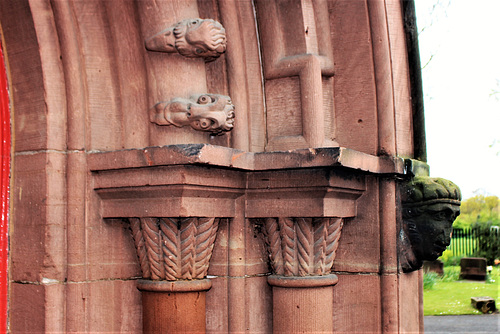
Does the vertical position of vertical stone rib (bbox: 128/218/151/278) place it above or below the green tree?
above

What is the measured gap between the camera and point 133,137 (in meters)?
2.12

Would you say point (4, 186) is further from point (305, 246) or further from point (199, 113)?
point (305, 246)

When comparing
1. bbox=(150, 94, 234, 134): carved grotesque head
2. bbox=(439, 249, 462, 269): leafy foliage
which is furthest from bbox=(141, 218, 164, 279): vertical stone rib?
bbox=(439, 249, 462, 269): leafy foliage

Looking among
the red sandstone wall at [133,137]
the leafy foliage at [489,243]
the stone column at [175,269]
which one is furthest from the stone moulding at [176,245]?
the leafy foliage at [489,243]

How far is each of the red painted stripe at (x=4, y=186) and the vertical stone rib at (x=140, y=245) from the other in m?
0.43

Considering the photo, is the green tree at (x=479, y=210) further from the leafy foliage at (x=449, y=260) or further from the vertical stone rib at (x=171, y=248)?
the vertical stone rib at (x=171, y=248)

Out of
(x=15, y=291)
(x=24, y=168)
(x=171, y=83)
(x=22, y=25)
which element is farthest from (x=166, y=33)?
(x=15, y=291)

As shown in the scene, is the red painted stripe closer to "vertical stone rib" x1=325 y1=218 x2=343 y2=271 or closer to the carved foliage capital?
the carved foliage capital

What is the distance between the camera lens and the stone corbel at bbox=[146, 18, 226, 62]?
2047 mm

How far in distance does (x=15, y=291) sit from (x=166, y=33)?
40.7 inches

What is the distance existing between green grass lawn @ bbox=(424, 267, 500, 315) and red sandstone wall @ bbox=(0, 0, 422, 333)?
6.85 meters

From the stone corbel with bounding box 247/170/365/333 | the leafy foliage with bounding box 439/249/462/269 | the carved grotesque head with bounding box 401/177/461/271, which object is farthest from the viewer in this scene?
the leafy foliage with bounding box 439/249/462/269

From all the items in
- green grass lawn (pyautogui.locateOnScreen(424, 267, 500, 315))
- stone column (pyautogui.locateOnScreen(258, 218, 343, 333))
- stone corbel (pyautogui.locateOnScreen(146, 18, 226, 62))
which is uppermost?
stone corbel (pyautogui.locateOnScreen(146, 18, 226, 62))

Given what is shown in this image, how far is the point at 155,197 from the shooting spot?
1999mm
